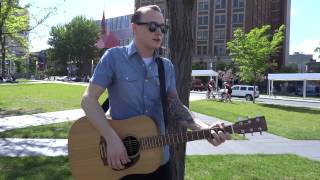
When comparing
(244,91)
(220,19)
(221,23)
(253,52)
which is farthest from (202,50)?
(253,52)

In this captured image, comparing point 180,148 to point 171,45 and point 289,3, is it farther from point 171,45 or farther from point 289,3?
point 289,3

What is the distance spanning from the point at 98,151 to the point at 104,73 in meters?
0.55

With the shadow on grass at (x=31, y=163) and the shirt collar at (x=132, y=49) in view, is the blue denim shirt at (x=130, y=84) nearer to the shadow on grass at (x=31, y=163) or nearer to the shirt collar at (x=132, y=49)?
the shirt collar at (x=132, y=49)

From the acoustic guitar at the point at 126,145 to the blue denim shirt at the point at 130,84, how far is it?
92 mm

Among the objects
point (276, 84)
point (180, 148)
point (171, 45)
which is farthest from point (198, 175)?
point (276, 84)

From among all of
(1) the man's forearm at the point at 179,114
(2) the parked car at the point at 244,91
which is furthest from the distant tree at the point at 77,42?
(1) the man's forearm at the point at 179,114

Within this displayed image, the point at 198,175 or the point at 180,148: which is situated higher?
the point at 180,148

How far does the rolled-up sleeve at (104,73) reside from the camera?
3500mm

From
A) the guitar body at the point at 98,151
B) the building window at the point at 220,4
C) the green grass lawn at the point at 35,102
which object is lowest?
the green grass lawn at the point at 35,102

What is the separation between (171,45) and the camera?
550cm

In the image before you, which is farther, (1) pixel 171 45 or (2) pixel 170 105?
(1) pixel 171 45

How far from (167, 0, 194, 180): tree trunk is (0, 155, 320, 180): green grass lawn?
2.13 m

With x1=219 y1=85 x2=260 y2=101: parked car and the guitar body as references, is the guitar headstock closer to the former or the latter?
the guitar body

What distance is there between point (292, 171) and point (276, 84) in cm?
8298
